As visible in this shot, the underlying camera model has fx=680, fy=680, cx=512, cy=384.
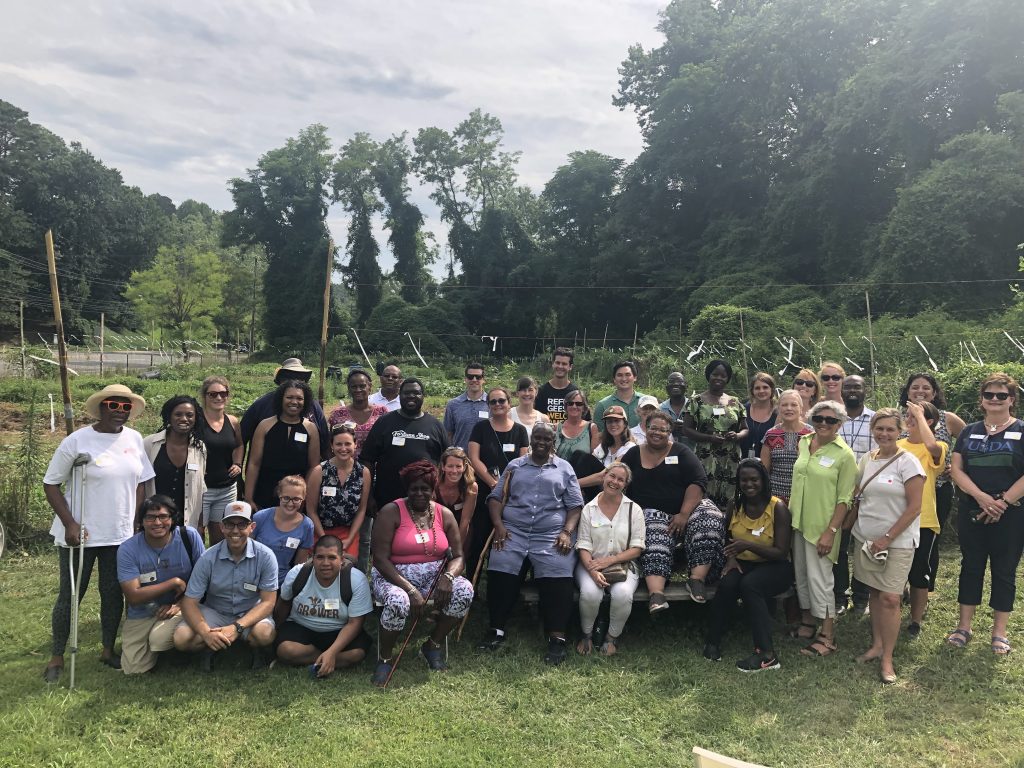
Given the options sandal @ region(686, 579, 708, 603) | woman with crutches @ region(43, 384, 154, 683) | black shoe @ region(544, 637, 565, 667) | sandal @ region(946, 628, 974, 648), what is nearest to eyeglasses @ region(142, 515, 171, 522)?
woman with crutches @ region(43, 384, 154, 683)

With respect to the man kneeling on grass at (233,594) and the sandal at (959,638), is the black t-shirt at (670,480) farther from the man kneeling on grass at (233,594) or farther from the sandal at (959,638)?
the man kneeling on grass at (233,594)

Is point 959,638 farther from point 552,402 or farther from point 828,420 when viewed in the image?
point 552,402

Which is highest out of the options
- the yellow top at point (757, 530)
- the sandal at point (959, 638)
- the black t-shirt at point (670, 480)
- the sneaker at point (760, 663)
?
the black t-shirt at point (670, 480)

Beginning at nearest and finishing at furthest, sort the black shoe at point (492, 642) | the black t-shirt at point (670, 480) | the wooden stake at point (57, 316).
Result: 1. the black shoe at point (492, 642)
2. the black t-shirt at point (670, 480)
3. the wooden stake at point (57, 316)

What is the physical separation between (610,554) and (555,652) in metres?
0.78

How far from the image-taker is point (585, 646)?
470cm

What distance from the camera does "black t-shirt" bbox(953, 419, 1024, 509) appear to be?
4484mm

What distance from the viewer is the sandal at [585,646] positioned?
4676mm

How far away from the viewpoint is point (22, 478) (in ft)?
23.5

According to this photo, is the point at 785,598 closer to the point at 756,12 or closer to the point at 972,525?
the point at 972,525

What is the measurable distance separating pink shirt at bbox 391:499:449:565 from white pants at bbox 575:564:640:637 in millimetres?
1017

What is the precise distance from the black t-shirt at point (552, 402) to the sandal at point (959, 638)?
3.25 meters

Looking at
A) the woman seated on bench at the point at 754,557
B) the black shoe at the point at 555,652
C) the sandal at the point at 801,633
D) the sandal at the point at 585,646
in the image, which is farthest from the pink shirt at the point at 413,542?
the sandal at the point at 801,633

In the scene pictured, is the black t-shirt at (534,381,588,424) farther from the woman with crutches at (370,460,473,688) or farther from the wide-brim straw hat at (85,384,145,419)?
the wide-brim straw hat at (85,384,145,419)
